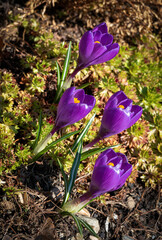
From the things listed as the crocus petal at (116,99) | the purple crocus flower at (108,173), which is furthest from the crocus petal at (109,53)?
the purple crocus flower at (108,173)

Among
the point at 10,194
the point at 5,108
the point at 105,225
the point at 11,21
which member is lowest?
the point at 105,225

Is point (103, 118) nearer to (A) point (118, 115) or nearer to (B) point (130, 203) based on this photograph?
(A) point (118, 115)

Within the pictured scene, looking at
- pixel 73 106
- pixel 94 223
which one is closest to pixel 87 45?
pixel 73 106

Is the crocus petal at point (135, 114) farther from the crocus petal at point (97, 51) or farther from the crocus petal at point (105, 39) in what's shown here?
the crocus petal at point (105, 39)

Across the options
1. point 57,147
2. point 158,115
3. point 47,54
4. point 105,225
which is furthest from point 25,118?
point 158,115

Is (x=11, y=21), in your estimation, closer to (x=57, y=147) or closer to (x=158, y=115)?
(x=57, y=147)

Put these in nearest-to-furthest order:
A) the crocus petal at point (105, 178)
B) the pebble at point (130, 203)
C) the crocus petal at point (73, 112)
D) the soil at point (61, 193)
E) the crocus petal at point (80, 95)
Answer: the crocus petal at point (105, 178) → the crocus petal at point (73, 112) → the crocus petal at point (80, 95) → the soil at point (61, 193) → the pebble at point (130, 203)

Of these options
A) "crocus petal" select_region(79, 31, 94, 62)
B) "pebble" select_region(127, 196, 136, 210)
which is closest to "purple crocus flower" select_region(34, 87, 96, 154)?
"crocus petal" select_region(79, 31, 94, 62)
